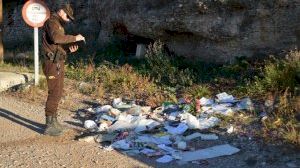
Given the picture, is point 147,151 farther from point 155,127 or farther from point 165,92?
point 165,92

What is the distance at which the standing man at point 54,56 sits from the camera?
7949 mm

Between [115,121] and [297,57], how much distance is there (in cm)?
339

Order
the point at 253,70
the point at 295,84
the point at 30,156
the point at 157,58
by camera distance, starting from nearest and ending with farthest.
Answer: the point at 30,156
the point at 295,84
the point at 253,70
the point at 157,58

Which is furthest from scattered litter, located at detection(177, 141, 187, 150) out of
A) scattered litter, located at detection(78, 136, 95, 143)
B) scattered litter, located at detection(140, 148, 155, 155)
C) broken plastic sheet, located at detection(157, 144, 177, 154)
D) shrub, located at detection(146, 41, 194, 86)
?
shrub, located at detection(146, 41, 194, 86)

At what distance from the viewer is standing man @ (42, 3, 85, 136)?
26.1ft

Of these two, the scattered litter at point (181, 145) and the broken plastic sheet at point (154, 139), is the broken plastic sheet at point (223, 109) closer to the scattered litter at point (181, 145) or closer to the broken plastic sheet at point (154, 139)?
the broken plastic sheet at point (154, 139)

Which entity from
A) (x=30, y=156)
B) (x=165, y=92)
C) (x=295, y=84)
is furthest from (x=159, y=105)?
Result: (x=30, y=156)

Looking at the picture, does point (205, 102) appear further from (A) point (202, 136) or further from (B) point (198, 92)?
(A) point (202, 136)

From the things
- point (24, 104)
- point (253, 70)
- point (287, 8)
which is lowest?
point (24, 104)

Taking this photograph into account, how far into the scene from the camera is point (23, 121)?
29.9 feet

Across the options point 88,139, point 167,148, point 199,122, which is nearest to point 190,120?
point 199,122

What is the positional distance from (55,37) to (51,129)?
1.33 m

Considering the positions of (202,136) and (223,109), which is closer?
(202,136)

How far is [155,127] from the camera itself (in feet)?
27.1
